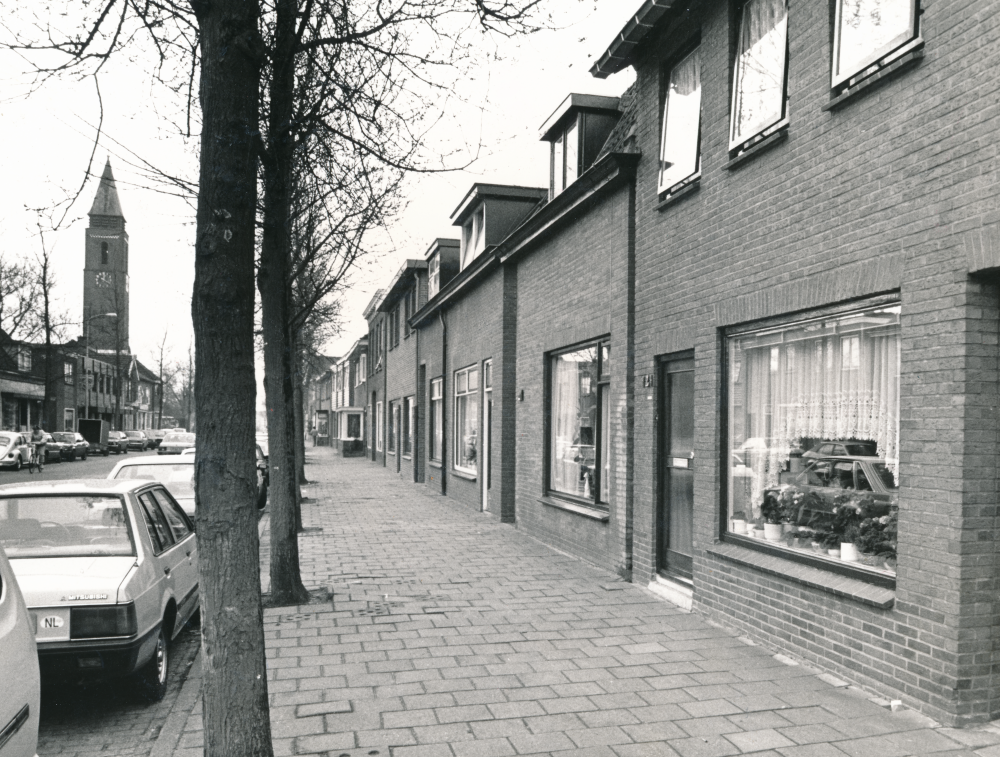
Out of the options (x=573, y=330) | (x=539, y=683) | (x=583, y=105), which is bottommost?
Result: (x=539, y=683)

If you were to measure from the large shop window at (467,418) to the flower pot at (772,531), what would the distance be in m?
10.8

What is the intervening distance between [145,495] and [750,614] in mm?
4903

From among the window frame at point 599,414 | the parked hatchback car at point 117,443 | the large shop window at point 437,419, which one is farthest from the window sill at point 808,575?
the parked hatchback car at point 117,443

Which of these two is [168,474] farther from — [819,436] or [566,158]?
[819,436]

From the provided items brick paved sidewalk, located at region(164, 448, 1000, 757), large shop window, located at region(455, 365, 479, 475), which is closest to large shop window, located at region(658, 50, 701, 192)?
brick paved sidewalk, located at region(164, 448, 1000, 757)

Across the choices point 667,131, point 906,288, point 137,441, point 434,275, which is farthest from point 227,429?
point 137,441

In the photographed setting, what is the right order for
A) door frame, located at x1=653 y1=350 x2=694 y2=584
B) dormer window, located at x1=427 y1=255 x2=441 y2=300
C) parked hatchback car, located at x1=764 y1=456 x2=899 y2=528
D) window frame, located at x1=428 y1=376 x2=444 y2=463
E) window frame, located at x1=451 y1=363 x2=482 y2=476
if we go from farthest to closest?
1. dormer window, located at x1=427 y1=255 x2=441 y2=300
2. window frame, located at x1=428 y1=376 x2=444 y2=463
3. window frame, located at x1=451 y1=363 x2=482 y2=476
4. door frame, located at x1=653 y1=350 x2=694 y2=584
5. parked hatchback car, located at x1=764 y1=456 x2=899 y2=528

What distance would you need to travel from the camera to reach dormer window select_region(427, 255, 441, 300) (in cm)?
2362

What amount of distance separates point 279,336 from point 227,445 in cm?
547

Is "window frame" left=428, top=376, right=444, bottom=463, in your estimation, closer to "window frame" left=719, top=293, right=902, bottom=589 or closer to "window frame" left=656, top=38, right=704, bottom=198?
"window frame" left=656, top=38, right=704, bottom=198

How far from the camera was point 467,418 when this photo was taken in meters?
18.7

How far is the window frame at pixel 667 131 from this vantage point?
8.20 meters

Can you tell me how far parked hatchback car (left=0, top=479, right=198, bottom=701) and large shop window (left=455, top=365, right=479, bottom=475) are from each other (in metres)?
10.9

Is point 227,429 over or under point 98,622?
over
